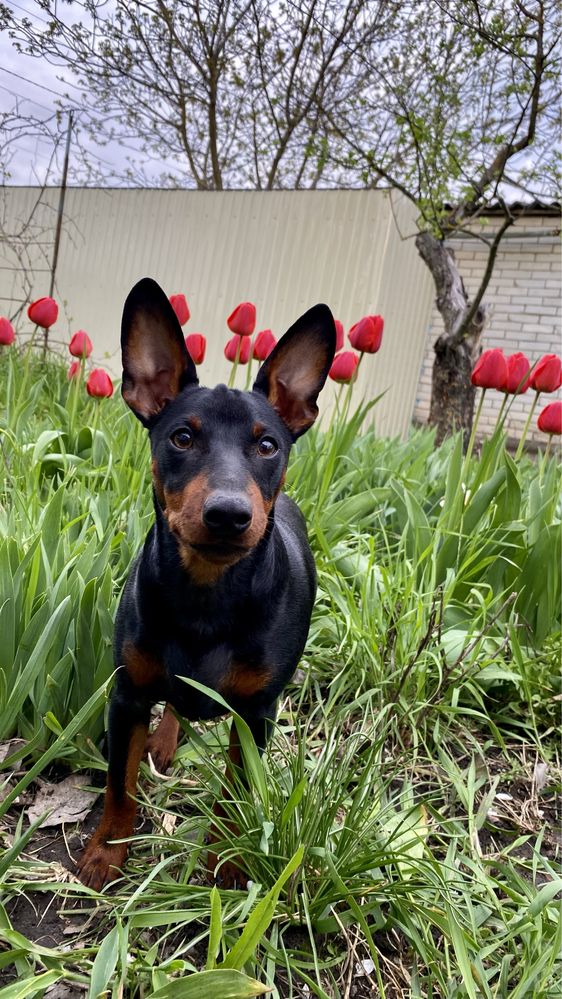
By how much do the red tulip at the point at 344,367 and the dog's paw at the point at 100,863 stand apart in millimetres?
2042

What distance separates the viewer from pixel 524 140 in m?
4.76

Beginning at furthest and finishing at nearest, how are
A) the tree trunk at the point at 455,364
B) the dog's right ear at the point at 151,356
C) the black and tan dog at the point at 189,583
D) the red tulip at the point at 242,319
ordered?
the tree trunk at the point at 455,364
the red tulip at the point at 242,319
the dog's right ear at the point at 151,356
the black and tan dog at the point at 189,583

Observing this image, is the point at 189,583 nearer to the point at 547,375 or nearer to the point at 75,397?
the point at 547,375

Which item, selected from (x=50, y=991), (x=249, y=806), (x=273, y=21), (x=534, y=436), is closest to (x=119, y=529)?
(x=249, y=806)

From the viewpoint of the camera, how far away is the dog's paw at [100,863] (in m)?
1.45

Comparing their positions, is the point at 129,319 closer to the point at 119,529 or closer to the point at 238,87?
the point at 119,529

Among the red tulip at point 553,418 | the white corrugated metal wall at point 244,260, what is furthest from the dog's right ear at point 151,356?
the white corrugated metal wall at point 244,260

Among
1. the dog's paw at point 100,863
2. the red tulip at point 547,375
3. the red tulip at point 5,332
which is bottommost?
the dog's paw at point 100,863

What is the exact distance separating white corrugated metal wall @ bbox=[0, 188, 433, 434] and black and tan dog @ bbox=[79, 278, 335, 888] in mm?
3823

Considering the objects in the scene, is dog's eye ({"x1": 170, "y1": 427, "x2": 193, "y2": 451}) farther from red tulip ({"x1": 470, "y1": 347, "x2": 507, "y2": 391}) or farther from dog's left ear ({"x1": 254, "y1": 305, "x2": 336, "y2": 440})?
red tulip ({"x1": 470, "y1": 347, "x2": 507, "y2": 391})

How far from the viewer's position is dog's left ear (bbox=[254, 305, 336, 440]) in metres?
1.60

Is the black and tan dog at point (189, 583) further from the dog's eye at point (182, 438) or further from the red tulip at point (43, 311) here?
the red tulip at point (43, 311)

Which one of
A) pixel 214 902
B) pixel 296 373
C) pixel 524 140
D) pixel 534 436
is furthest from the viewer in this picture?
pixel 534 436

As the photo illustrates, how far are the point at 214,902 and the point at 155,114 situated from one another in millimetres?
4284
